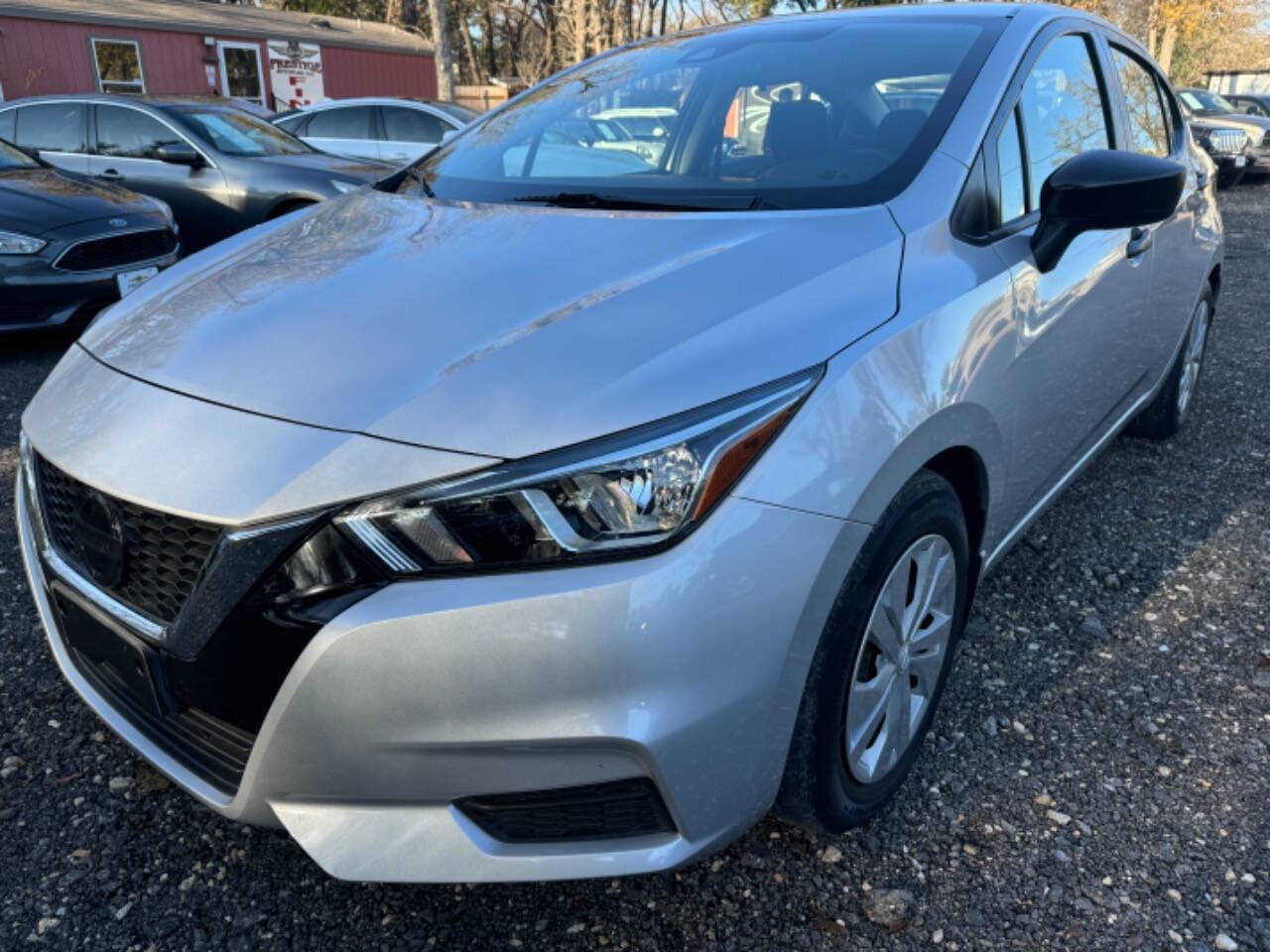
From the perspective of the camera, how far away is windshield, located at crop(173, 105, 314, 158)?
7.68 meters

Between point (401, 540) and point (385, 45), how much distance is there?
80.4 feet

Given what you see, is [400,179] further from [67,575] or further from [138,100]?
[138,100]

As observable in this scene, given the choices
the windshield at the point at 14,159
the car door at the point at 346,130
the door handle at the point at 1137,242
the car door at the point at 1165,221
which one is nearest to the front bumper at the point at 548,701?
the door handle at the point at 1137,242

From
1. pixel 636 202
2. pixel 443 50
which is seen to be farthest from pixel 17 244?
pixel 443 50

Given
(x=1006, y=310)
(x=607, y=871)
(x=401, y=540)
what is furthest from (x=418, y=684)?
(x=1006, y=310)

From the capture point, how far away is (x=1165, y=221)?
302 centimetres

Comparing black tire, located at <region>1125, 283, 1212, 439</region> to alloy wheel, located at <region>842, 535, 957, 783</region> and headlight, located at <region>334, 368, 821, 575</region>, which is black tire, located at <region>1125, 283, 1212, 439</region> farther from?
headlight, located at <region>334, 368, 821, 575</region>

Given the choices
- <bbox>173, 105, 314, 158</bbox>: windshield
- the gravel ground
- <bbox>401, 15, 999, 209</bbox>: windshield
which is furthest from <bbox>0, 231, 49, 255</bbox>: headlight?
<bbox>401, 15, 999, 209</bbox>: windshield

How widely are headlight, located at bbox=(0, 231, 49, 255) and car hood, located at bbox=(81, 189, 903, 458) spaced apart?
11.9ft

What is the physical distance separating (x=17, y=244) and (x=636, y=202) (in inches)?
173

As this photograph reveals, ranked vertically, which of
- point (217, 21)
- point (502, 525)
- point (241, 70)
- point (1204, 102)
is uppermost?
point (217, 21)

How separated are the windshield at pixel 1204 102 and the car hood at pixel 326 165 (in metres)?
14.0

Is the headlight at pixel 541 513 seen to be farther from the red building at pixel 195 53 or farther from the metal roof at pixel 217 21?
the metal roof at pixel 217 21

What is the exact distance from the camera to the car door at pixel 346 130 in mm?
10625
